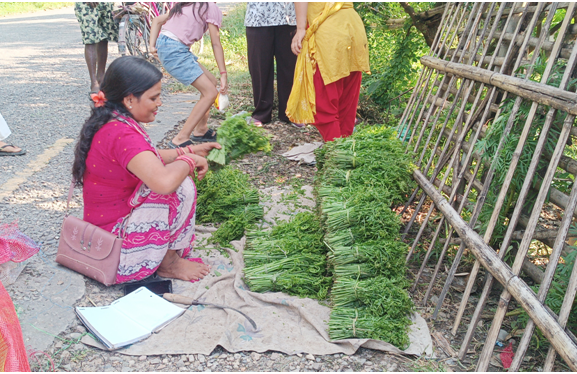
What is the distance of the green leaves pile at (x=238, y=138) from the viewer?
14.9 feet

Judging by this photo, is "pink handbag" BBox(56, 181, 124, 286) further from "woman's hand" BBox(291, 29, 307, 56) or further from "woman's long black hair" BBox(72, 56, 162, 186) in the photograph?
"woman's hand" BBox(291, 29, 307, 56)

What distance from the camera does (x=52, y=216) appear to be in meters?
Answer: 3.44

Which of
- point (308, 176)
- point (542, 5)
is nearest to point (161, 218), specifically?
point (308, 176)

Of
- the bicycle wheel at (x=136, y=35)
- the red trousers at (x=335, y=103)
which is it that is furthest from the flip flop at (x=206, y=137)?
the bicycle wheel at (x=136, y=35)

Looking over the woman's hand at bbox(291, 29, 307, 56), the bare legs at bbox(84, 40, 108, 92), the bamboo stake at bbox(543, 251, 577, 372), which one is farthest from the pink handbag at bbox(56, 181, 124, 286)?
the bare legs at bbox(84, 40, 108, 92)

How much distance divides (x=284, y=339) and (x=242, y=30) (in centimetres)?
966

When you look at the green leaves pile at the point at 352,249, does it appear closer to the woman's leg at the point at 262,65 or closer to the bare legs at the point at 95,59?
the woman's leg at the point at 262,65

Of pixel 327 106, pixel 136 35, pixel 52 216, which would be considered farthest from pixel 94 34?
pixel 327 106

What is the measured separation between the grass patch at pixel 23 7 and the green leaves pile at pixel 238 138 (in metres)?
11.6

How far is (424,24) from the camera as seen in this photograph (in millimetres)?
5242

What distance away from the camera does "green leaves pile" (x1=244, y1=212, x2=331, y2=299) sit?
2.71 meters

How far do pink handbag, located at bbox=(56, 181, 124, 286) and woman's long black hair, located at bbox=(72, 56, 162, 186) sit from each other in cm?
35

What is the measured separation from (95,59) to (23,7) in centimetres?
1062

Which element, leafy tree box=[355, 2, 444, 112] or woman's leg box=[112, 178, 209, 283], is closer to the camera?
woman's leg box=[112, 178, 209, 283]
